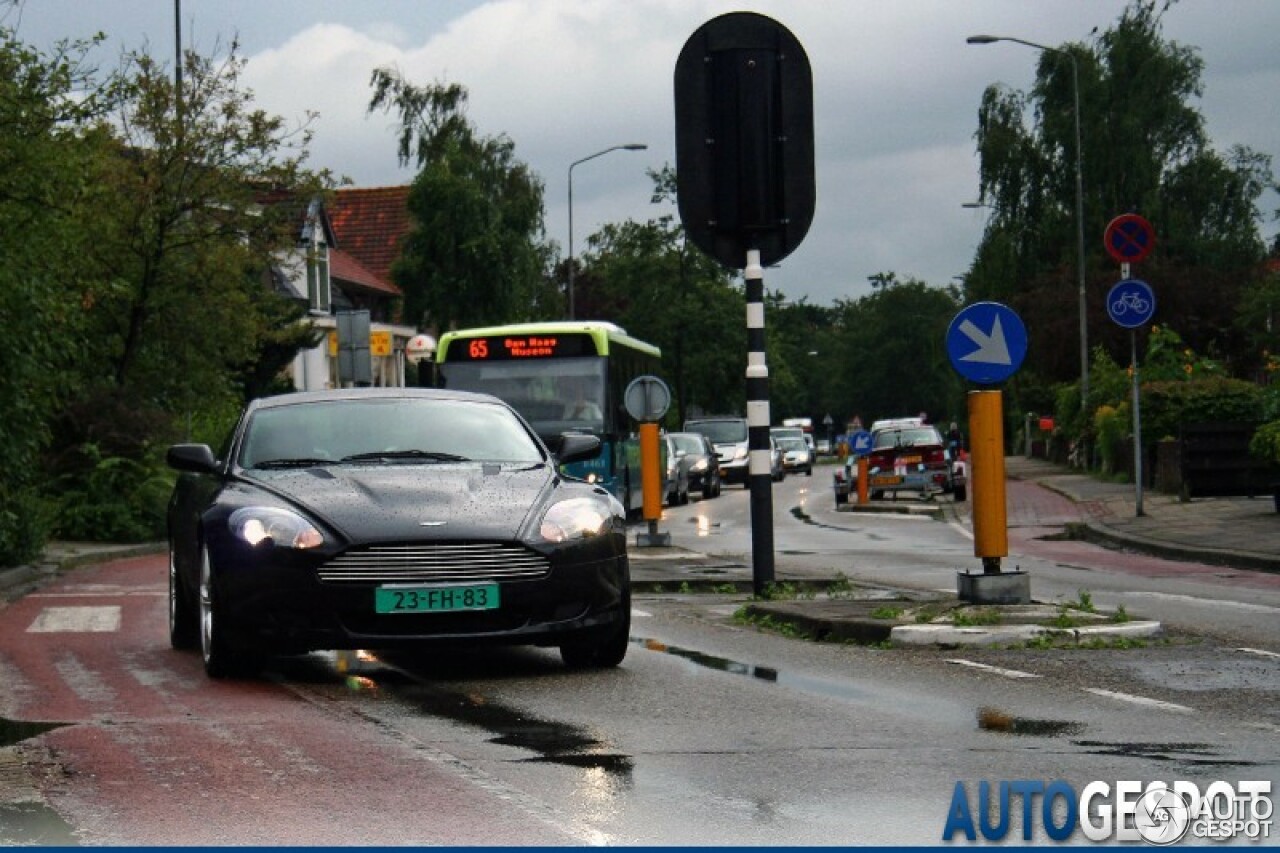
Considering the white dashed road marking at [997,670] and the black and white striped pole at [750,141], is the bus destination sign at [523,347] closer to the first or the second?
the black and white striped pole at [750,141]

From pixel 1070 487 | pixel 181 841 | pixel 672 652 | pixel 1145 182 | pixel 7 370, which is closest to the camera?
pixel 181 841

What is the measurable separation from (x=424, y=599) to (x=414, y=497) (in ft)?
1.96

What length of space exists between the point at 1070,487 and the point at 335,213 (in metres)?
43.1

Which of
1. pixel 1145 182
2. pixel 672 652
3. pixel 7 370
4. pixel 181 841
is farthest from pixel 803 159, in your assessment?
pixel 1145 182

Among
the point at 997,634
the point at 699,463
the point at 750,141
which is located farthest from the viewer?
the point at 699,463

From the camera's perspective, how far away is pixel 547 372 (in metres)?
31.4

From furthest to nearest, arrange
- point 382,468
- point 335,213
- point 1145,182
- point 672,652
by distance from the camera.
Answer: point 335,213
point 1145,182
point 672,652
point 382,468

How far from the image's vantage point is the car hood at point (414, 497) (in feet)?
33.7

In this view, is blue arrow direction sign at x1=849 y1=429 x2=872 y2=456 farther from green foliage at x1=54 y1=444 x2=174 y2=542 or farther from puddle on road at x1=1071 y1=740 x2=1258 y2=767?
puddle on road at x1=1071 y1=740 x2=1258 y2=767

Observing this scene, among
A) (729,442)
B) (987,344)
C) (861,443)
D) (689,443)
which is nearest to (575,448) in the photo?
(987,344)

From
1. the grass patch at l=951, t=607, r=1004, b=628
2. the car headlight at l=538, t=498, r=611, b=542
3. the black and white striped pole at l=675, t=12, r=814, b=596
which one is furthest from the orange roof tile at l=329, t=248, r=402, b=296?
the car headlight at l=538, t=498, r=611, b=542

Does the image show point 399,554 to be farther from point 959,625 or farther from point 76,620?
point 76,620

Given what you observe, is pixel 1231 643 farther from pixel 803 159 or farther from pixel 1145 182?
pixel 1145 182

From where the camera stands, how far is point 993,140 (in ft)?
217
